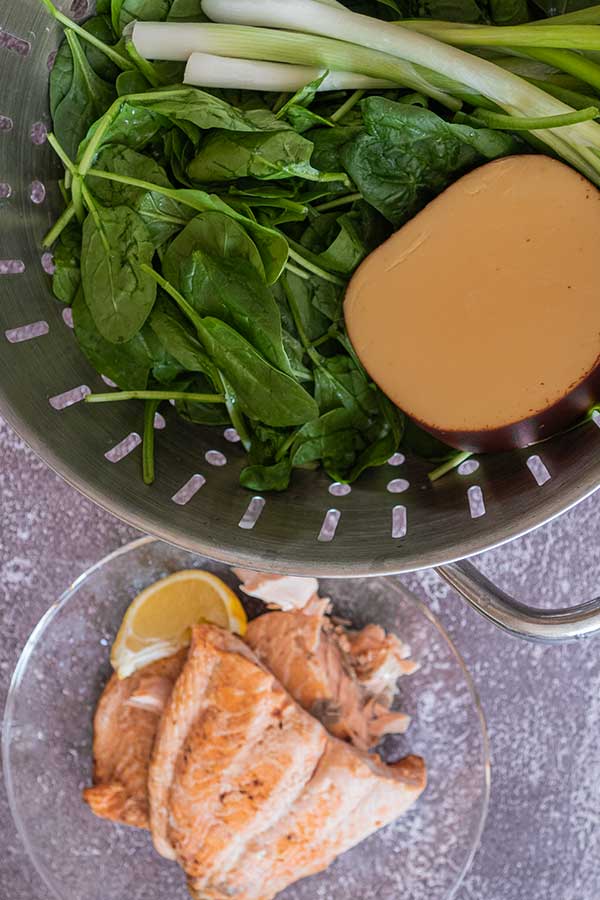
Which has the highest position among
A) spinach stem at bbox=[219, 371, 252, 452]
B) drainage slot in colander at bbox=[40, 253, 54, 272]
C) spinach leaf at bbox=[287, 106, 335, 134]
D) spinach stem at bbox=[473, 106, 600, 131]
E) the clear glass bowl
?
spinach stem at bbox=[473, 106, 600, 131]

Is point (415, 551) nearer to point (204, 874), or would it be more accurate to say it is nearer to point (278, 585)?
point (278, 585)

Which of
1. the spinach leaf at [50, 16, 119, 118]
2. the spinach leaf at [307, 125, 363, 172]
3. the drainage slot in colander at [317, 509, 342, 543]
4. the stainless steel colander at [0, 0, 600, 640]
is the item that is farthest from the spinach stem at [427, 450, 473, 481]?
the spinach leaf at [50, 16, 119, 118]

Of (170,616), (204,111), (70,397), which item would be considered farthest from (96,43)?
(170,616)

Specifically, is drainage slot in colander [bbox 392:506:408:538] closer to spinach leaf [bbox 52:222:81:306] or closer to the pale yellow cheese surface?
the pale yellow cheese surface

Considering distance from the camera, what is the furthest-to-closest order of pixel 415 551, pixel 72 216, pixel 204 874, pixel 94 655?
pixel 94 655 → pixel 204 874 → pixel 72 216 → pixel 415 551

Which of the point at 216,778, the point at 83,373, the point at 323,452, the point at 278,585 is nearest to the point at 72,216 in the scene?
the point at 83,373

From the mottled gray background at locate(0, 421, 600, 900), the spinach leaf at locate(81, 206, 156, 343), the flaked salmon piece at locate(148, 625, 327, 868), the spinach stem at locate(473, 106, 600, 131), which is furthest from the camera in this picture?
the mottled gray background at locate(0, 421, 600, 900)
